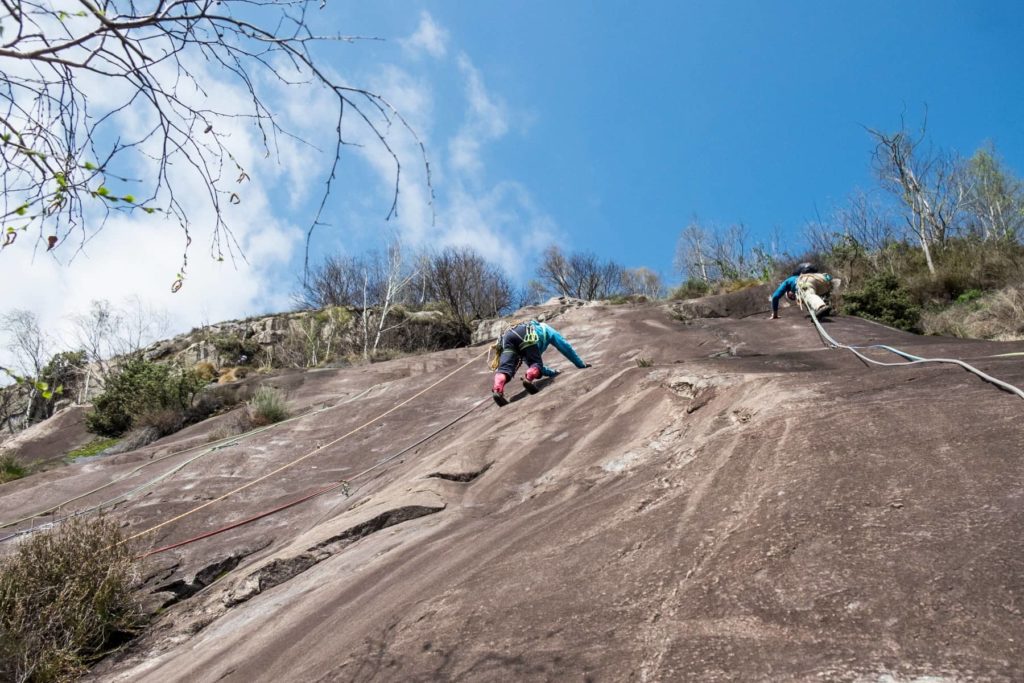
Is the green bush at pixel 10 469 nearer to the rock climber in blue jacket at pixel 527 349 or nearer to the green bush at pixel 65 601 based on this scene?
the green bush at pixel 65 601

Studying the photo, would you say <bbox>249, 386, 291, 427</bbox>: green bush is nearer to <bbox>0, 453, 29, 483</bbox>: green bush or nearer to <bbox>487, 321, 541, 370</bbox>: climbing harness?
<bbox>0, 453, 29, 483</bbox>: green bush

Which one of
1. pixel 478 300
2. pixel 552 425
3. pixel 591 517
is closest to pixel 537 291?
pixel 478 300

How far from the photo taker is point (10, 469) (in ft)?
39.6

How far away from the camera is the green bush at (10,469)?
11.6m

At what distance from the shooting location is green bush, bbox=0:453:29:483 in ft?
38.2

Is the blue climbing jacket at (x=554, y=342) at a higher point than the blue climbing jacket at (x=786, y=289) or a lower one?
lower

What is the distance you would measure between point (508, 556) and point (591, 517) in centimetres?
58

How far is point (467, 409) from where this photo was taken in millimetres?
11648

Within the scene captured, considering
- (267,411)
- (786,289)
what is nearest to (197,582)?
(267,411)

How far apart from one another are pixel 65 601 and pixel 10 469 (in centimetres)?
861

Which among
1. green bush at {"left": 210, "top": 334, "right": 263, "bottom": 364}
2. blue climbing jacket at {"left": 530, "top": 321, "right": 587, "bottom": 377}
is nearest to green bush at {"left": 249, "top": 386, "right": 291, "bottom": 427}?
blue climbing jacket at {"left": 530, "top": 321, "right": 587, "bottom": 377}

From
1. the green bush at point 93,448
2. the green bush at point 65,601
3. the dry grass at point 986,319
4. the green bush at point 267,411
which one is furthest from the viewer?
the green bush at point 93,448

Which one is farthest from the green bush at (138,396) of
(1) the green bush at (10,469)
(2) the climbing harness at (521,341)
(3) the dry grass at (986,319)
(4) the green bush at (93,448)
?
(3) the dry grass at (986,319)

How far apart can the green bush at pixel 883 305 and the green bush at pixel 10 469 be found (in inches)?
720
